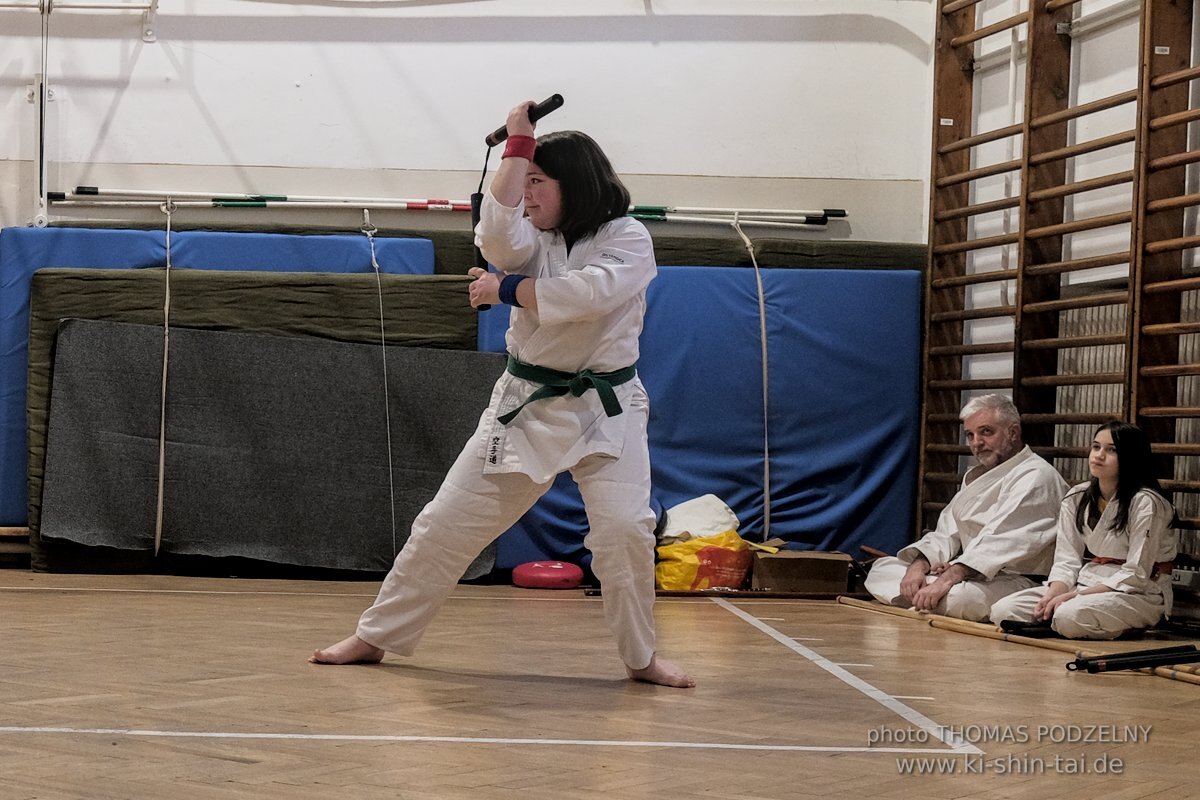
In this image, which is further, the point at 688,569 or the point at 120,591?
the point at 688,569

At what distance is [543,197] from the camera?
9.98 feet

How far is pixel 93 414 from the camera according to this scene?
5.68 metres

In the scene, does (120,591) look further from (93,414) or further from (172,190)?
(172,190)

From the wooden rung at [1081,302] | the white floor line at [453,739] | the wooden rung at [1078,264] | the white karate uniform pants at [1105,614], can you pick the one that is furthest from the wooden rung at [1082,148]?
the white floor line at [453,739]

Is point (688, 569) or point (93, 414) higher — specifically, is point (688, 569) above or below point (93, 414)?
below

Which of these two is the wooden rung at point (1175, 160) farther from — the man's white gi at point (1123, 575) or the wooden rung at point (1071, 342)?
the man's white gi at point (1123, 575)

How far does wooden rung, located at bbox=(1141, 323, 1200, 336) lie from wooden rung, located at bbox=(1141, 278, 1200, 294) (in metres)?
0.12

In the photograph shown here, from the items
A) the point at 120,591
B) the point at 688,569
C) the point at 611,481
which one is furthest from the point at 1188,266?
the point at 120,591

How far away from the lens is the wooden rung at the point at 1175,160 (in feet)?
15.0

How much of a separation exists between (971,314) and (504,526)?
3.45 meters

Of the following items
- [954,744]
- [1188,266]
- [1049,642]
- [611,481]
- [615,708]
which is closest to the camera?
[954,744]

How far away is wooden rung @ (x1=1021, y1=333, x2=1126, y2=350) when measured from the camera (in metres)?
4.93

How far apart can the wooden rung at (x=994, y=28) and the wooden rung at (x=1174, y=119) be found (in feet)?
3.24

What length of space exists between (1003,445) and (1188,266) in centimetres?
89
